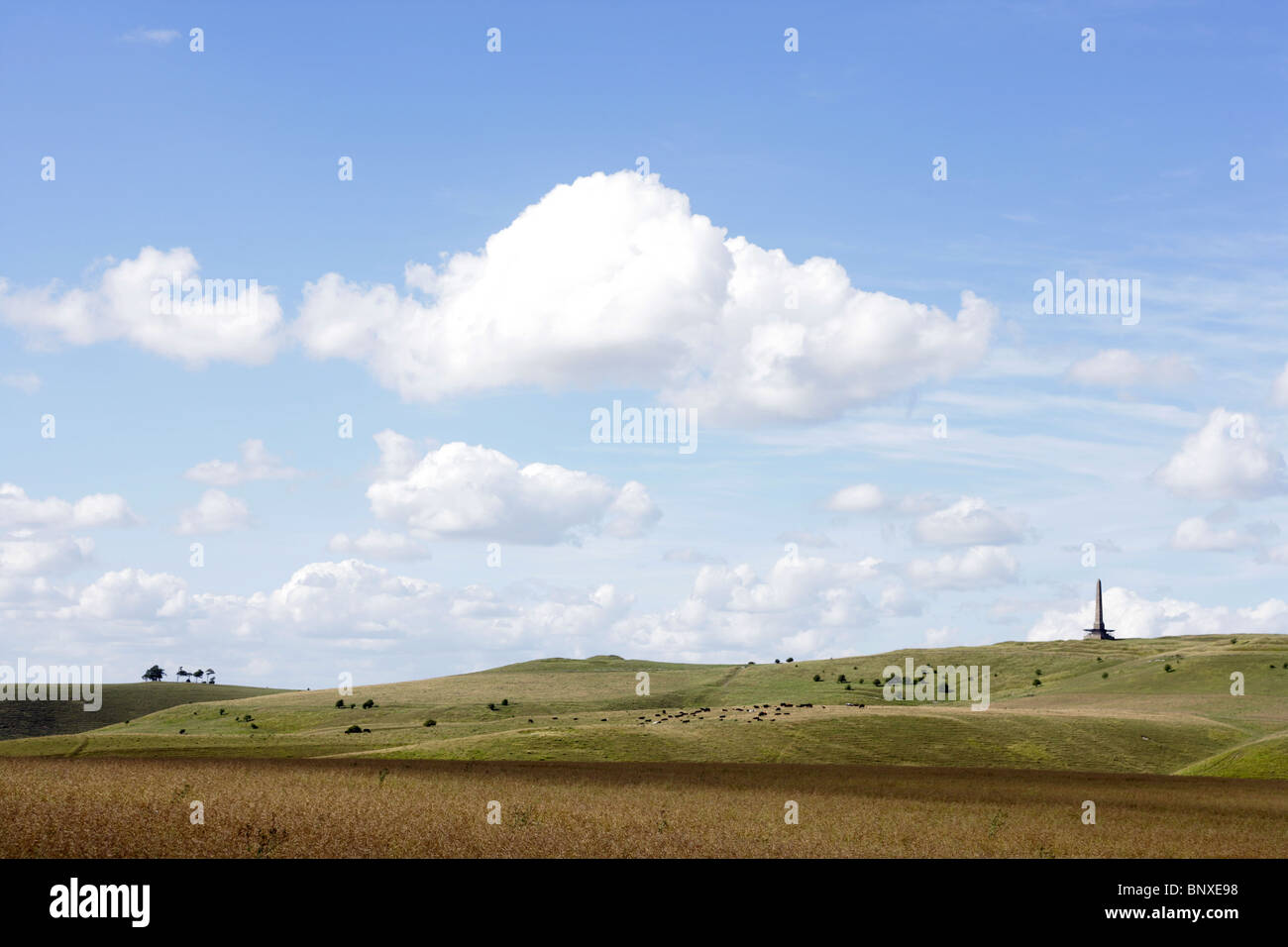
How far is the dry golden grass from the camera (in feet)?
95.5

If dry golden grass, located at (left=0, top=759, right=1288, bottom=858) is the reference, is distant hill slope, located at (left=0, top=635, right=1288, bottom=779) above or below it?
below

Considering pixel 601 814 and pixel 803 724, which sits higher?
pixel 601 814

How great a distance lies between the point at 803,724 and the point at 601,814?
58.9 m

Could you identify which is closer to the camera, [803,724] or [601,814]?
[601,814]

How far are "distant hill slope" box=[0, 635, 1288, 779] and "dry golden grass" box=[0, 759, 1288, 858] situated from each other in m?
18.5

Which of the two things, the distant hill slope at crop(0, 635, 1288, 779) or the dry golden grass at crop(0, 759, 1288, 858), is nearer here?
the dry golden grass at crop(0, 759, 1288, 858)

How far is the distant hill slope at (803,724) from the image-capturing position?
273 feet

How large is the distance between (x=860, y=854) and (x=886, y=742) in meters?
60.7

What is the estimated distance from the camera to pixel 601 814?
38406mm

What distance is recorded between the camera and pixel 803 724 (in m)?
94.4

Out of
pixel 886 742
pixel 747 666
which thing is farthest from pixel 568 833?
pixel 747 666

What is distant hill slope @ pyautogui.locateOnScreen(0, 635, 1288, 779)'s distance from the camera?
273ft
